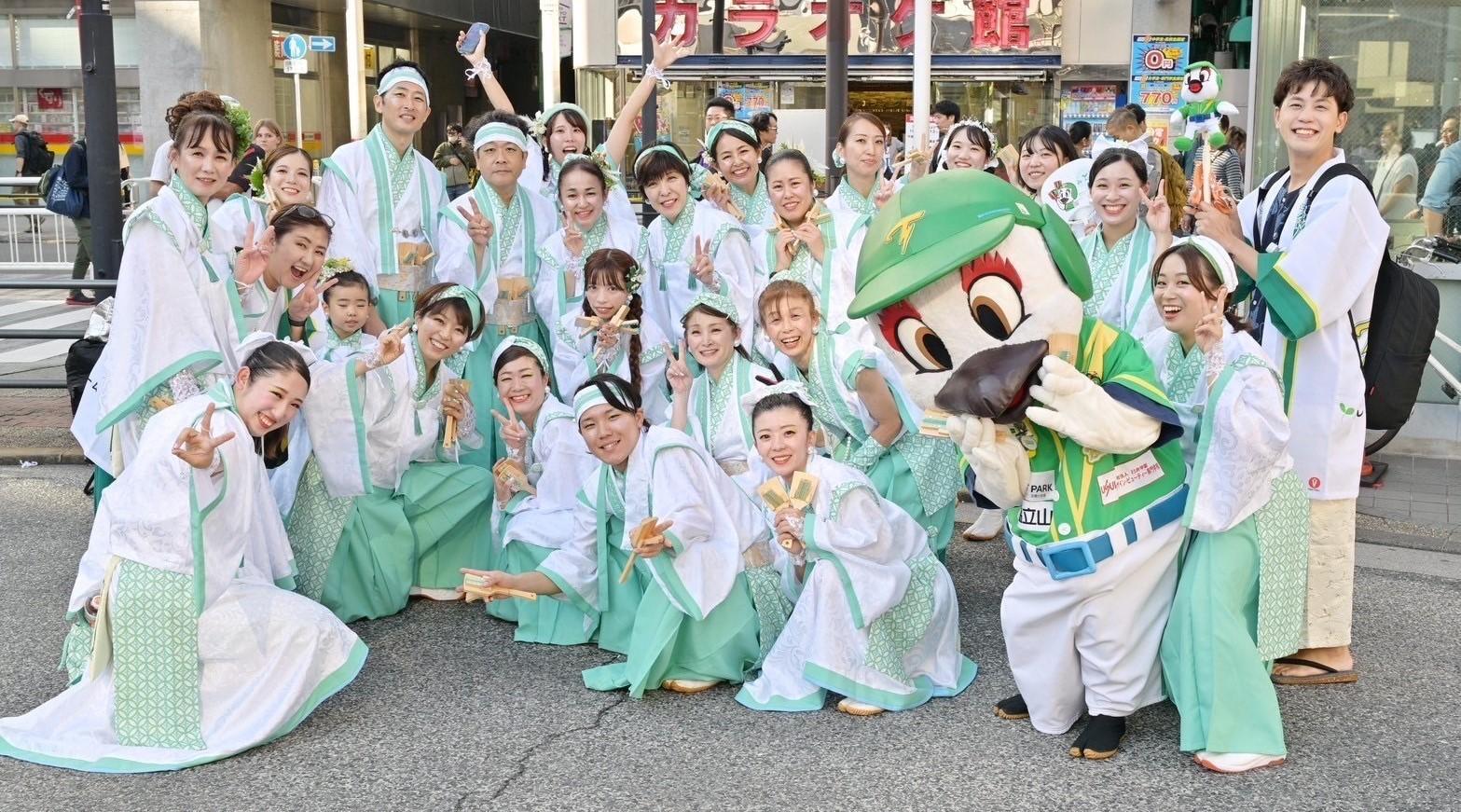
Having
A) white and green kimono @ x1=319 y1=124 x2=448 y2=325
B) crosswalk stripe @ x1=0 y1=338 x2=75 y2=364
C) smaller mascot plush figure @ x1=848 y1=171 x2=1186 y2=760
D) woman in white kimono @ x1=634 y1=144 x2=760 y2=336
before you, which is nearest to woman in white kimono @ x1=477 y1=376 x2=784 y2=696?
smaller mascot plush figure @ x1=848 y1=171 x2=1186 y2=760

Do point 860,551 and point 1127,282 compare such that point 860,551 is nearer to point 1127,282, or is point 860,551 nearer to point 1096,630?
point 1096,630

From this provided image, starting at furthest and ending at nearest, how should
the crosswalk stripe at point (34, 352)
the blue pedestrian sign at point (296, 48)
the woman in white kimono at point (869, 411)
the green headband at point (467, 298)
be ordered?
the blue pedestrian sign at point (296, 48) < the crosswalk stripe at point (34, 352) < the green headband at point (467, 298) < the woman in white kimono at point (869, 411)

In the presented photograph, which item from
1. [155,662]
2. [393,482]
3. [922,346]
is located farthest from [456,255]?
[922,346]

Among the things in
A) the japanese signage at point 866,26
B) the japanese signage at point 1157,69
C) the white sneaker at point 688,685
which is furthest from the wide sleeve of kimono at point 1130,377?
the japanese signage at point 866,26

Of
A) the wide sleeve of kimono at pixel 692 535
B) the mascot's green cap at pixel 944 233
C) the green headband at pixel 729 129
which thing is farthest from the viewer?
the green headband at pixel 729 129

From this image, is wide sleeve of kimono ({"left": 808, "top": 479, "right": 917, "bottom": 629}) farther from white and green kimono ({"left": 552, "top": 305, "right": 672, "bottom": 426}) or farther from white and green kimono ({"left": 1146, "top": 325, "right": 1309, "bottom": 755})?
white and green kimono ({"left": 552, "top": 305, "right": 672, "bottom": 426})

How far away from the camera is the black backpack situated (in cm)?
419

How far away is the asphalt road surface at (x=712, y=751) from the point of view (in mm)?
3512

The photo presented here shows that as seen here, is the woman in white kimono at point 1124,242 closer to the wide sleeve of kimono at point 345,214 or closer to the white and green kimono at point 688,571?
the white and green kimono at point 688,571

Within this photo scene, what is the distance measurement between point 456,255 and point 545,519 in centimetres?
146

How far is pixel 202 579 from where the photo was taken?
3844 millimetres

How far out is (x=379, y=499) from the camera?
Answer: 16.9ft

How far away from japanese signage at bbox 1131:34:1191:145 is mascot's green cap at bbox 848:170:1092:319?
10.5 m

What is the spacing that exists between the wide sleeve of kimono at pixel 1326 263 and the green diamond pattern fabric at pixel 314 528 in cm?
314
